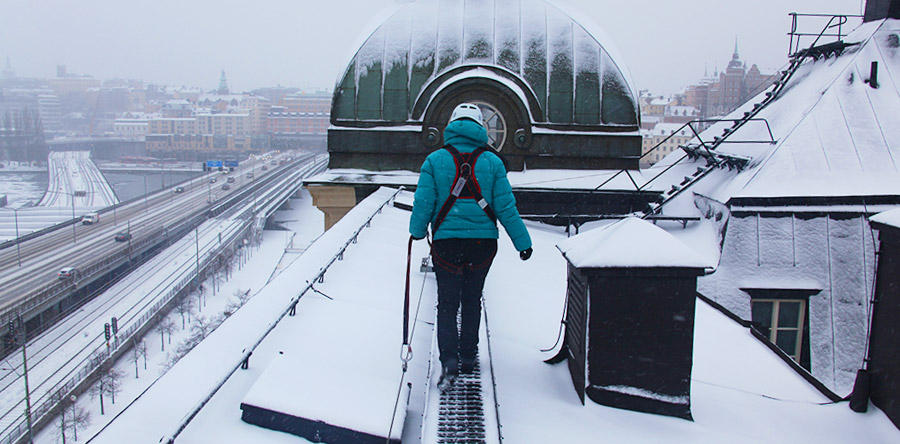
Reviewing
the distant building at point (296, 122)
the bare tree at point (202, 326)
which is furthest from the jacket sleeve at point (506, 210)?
the distant building at point (296, 122)

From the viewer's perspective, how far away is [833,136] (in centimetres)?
1034

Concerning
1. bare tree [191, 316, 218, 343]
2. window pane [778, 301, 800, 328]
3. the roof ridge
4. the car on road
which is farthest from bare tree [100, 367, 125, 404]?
the car on road

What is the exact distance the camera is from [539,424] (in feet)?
12.7

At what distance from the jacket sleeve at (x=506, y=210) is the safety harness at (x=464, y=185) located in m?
0.08

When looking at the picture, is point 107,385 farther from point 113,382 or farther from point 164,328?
point 164,328

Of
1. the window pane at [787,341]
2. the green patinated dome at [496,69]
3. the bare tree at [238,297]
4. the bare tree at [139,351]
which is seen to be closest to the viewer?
the window pane at [787,341]

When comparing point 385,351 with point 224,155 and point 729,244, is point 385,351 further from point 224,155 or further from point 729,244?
point 224,155

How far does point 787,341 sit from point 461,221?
7.61 metres

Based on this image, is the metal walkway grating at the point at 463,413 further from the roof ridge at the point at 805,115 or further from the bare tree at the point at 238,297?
the bare tree at the point at 238,297

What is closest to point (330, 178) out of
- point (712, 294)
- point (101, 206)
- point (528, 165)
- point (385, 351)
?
point (528, 165)

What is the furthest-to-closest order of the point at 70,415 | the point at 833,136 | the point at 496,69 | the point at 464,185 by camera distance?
the point at 70,415, the point at 496,69, the point at 833,136, the point at 464,185

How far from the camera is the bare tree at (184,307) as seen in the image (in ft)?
139

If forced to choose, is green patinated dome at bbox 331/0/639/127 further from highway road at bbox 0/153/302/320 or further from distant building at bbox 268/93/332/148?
distant building at bbox 268/93/332/148

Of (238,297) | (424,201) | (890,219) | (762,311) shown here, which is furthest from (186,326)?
(890,219)
